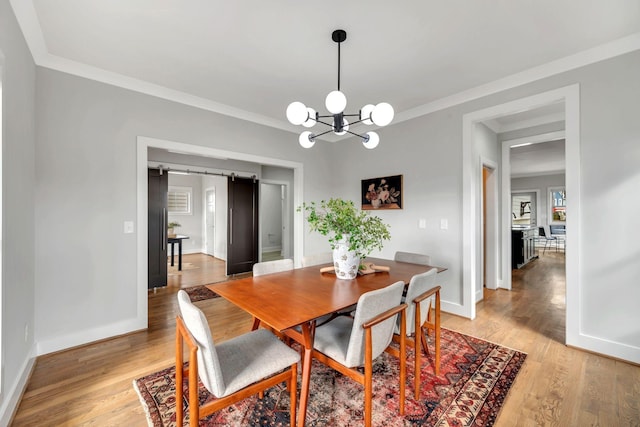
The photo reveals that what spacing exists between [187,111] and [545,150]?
22.3 feet

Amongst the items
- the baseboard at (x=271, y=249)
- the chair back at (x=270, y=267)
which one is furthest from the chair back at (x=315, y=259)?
the baseboard at (x=271, y=249)

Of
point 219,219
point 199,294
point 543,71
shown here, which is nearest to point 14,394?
point 199,294

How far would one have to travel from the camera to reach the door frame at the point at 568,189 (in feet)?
7.87

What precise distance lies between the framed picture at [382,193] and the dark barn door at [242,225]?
2.45 metres

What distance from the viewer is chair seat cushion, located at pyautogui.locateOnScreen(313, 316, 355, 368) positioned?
5.00ft

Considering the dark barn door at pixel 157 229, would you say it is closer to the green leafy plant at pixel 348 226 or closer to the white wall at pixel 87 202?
the white wall at pixel 87 202

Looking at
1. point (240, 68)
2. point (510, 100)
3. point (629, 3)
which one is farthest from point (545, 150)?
point (240, 68)

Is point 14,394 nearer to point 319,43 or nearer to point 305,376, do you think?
point 305,376

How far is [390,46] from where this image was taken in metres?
2.22

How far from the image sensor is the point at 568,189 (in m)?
2.43

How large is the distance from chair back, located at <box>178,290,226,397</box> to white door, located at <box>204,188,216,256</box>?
6.40 meters

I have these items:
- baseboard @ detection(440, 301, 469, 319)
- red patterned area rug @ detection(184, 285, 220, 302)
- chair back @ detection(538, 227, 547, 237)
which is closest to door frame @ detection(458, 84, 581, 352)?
baseboard @ detection(440, 301, 469, 319)

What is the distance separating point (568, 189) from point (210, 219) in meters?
7.27

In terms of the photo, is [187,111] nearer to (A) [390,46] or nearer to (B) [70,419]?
(A) [390,46]
